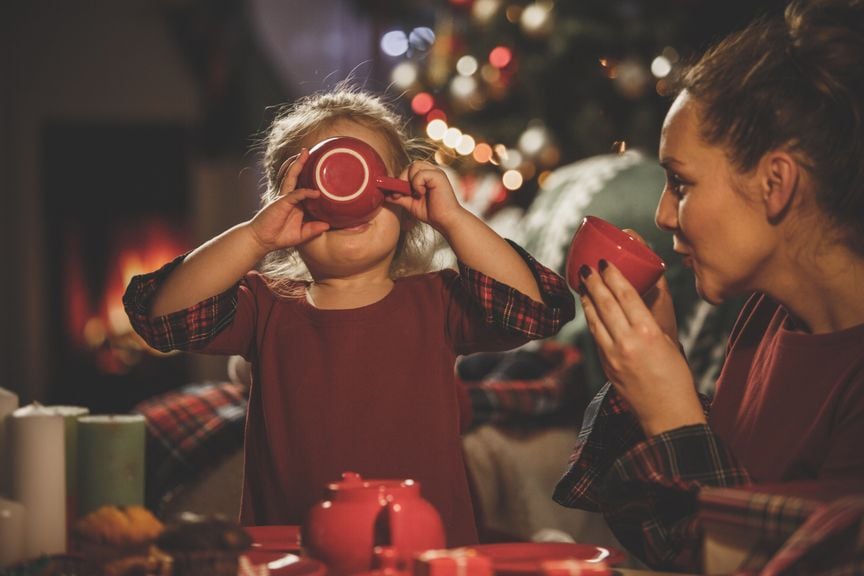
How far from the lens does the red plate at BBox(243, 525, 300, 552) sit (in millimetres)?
860

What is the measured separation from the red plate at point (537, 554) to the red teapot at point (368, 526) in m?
0.06

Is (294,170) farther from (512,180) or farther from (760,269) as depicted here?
(512,180)

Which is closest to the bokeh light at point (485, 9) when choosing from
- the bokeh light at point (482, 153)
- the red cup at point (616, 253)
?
the bokeh light at point (482, 153)

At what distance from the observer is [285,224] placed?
3.77 feet

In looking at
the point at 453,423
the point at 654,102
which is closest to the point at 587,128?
the point at 654,102

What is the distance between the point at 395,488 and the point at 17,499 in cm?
32

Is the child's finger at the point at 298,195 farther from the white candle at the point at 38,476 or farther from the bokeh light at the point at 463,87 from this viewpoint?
the bokeh light at the point at 463,87

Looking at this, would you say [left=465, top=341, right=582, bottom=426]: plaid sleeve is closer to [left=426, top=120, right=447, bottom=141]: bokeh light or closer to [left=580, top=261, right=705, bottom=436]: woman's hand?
[left=580, top=261, right=705, bottom=436]: woman's hand

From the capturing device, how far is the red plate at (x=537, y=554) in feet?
2.48

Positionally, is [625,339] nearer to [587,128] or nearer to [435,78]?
[587,128]

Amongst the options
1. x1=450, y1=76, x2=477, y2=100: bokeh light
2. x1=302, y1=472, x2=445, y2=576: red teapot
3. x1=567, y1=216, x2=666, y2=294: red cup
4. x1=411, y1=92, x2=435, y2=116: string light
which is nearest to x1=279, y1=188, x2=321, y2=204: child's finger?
x1=567, y1=216, x2=666, y2=294: red cup

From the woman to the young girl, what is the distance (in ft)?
→ 0.63

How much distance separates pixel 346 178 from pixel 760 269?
44 centimetres

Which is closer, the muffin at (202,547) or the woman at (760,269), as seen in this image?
the muffin at (202,547)
